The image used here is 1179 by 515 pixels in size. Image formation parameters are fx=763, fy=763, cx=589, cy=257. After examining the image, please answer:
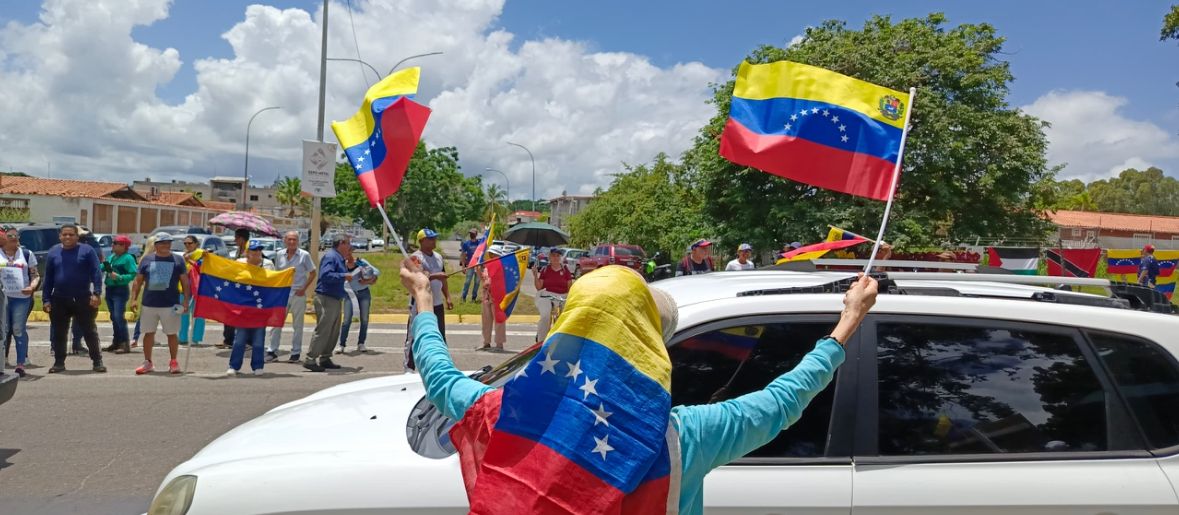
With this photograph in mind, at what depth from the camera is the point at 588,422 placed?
146 centimetres

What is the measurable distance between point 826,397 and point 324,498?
65.9 inches

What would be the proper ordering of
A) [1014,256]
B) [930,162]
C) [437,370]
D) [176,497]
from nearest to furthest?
[437,370] < [176,497] < [1014,256] < [930,162]

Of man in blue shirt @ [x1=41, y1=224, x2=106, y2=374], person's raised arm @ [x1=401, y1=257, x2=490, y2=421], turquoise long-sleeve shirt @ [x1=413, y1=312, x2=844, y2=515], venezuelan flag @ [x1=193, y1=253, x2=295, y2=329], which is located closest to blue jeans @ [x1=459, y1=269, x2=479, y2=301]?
venezuelan flag @ [x1=193, y1=253, x2=295, y2=329]

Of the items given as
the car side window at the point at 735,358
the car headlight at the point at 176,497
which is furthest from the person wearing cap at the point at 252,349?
the car side window at the point at 735,358

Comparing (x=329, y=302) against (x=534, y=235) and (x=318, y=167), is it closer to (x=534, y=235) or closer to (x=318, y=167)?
(x=318, y=167)

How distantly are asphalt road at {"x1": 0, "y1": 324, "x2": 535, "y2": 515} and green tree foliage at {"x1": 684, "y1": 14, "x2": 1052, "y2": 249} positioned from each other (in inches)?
543

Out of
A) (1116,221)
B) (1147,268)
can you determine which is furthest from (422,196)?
(1116,221)

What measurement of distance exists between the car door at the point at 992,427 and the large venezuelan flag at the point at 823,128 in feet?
3.10

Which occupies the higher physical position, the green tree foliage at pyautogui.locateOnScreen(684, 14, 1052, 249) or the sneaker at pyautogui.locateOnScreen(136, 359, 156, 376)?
the green tree foliage at pyautogui.locateOnScreen(684, 14, 1052, 249)

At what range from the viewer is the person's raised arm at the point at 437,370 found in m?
1.84

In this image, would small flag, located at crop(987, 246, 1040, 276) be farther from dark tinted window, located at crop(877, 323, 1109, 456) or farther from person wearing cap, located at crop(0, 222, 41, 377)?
person wearing cap, located at crop(0, 222, 41, 377)

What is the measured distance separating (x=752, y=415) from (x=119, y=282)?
1083cm

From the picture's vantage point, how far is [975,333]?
2678 millimetres

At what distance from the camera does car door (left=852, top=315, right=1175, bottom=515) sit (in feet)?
8.00
